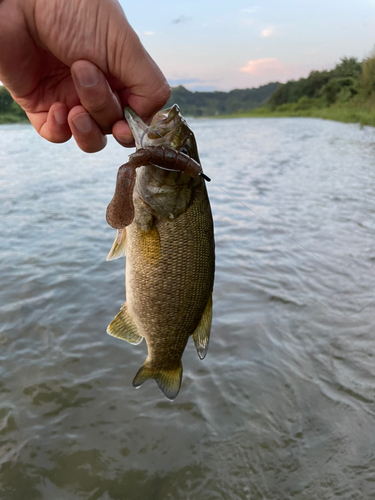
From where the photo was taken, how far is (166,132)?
6.30 ft

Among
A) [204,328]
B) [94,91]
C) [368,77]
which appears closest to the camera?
[94,91]

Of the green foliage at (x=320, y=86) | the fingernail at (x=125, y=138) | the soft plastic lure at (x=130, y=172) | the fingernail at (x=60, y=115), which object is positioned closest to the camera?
the soft plastic lure at (x=130, y=172)

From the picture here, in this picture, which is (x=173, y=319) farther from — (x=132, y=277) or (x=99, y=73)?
(x=99, y=73)

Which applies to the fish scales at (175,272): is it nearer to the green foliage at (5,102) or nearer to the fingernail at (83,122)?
the fingernail at (83,122)

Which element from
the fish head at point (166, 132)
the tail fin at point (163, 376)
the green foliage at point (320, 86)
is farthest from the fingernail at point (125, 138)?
the green foliage at point (320, 86)

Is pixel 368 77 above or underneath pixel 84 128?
above

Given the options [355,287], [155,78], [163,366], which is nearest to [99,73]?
[155,78]

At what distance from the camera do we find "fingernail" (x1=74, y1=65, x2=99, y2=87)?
6.55 feet

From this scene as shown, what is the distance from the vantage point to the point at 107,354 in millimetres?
4223

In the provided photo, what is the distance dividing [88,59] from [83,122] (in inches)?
13.9

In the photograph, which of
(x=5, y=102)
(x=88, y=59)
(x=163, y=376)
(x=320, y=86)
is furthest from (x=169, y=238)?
(x=320, y=86)

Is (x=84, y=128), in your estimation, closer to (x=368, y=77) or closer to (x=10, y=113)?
(x=368, y=77)

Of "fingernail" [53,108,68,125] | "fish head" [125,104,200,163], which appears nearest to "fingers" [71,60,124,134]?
"fish head" [125,104,200,163]

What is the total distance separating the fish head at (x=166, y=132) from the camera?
1.91 meters
